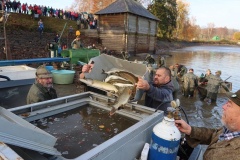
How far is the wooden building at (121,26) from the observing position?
26919 mm

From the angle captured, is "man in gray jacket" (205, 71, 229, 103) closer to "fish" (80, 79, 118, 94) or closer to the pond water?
"fish" (80, 79, 118, 94)

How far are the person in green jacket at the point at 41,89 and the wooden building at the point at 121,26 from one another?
23.9 metres

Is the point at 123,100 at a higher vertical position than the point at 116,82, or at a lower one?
lower

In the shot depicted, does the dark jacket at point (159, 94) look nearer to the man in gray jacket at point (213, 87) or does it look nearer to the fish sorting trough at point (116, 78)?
the fish sorting trough at point (116, 78)

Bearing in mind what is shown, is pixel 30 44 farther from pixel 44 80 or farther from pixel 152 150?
pixel 152 150

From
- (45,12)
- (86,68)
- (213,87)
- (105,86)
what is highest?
(45,12)

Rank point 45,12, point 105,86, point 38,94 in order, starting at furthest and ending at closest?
point 45,12 < point 38,94 < point 105,86

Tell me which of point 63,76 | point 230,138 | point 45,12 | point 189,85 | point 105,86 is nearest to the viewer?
point 230,138

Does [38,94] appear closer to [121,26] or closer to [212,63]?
[121,26]

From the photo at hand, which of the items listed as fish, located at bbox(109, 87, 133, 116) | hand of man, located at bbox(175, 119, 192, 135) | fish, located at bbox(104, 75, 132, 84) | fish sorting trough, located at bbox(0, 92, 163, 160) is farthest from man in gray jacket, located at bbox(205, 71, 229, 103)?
fish, located at bbox(109, 87, 133, 116)

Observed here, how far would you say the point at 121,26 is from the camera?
1070 inches

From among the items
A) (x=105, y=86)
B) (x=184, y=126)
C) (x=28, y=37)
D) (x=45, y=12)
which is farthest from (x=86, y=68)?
(x=45, y=12)

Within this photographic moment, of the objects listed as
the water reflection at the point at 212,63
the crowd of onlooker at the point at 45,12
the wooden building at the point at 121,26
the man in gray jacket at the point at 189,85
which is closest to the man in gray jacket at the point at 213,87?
the man in gray jacket at the point at 189,85

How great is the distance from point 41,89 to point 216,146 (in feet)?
10.2
